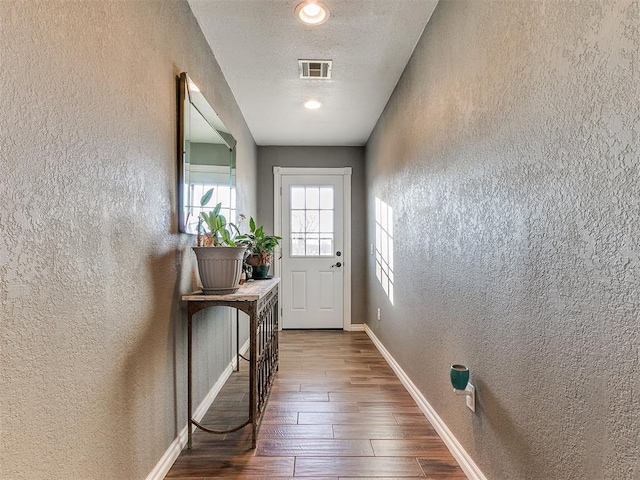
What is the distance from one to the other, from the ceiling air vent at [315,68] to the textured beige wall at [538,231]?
789mm

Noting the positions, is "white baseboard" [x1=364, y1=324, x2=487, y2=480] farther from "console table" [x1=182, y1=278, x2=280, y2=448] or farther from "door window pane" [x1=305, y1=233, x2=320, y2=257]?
"door window pane" [x1=305, y1=233, x2=320, y2=257]

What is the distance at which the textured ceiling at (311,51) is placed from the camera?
6.82ft

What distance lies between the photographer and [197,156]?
7.02 ft

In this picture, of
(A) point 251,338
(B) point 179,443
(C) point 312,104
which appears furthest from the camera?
(C) point 312,104

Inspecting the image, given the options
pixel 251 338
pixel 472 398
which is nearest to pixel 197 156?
pixel 251 338

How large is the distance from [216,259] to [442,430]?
59.2 inches

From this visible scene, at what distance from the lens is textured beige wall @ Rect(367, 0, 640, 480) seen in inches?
34.5

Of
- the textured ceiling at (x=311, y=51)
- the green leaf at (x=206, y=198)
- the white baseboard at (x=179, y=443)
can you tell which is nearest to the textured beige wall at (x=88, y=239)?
the white baseboard at (x=179, y=443)

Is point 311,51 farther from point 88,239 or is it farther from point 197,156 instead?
point 88,239

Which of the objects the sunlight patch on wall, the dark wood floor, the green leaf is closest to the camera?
the dark wood floor

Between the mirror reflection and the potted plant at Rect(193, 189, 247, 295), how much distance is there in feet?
0.35

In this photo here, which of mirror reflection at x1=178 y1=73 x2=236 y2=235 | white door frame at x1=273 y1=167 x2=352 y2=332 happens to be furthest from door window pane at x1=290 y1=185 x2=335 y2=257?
mirror reflection at x1=178 y1=73 x2=236 y2=235

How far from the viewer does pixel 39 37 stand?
0.92m

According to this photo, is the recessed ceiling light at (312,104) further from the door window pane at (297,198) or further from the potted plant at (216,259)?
the potted plant at (216,259)
